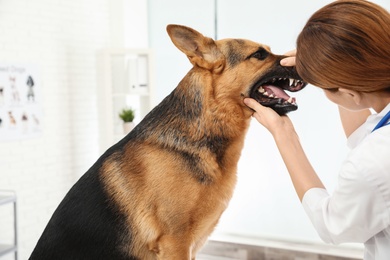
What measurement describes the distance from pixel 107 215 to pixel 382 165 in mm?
871

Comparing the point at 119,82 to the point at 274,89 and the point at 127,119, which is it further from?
the point at 274,89

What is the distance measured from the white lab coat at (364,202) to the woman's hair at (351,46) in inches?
5.8

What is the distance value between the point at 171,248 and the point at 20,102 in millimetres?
2904

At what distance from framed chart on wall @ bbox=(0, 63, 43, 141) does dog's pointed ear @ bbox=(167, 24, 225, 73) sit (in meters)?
2.62

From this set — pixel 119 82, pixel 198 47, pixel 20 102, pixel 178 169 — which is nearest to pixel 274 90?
pixel 198 47

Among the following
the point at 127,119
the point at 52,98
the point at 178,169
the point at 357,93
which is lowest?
the point at 127,119

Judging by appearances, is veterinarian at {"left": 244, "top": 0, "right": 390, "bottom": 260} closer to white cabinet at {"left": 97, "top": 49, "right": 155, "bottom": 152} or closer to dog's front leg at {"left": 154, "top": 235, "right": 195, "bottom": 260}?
dog's front leg at {"left": 154, "top": 235, "right": 195, "bottom": 260}

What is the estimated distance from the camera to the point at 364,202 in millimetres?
1165

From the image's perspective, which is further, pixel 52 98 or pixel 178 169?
pixel 52 98

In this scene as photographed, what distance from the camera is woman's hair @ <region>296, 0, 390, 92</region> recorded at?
3.63 ft

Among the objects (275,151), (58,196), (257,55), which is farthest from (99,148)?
(257,55)

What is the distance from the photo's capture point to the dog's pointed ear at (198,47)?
1.65 metres

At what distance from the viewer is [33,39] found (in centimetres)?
412

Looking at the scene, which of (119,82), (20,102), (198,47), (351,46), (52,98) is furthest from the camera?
(119,82)
